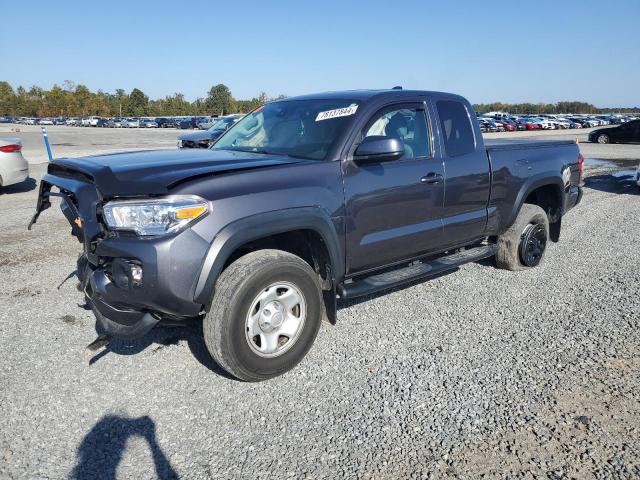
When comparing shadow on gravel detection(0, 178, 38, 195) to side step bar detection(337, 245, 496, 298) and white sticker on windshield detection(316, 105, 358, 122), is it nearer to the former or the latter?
white sticker on windshield detection(316, 105, 358, 122)

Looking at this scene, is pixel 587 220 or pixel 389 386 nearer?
pixel 389 386

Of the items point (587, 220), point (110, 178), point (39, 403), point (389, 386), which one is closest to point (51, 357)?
point (39, 403)

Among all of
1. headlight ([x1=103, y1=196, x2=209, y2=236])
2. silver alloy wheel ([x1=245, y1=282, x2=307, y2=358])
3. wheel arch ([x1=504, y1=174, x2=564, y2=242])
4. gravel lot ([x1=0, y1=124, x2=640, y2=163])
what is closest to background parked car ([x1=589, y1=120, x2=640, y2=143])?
gravel lot ([x1=0, y1=124, x2=640, y2=163])

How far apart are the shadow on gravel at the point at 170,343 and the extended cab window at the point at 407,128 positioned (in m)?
2.11

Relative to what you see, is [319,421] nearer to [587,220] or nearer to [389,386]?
[389,386]

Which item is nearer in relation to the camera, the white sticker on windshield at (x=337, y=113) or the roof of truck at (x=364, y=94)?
the white sticker on windshield at (x=337, y=113)

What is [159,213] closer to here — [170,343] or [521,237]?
[170,343]

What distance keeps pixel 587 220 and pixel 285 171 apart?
22.4 feet

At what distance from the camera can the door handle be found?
4062 mm

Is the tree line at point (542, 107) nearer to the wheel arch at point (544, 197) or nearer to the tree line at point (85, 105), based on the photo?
the tree line at point (85, 105)

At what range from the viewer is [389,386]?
3.22m

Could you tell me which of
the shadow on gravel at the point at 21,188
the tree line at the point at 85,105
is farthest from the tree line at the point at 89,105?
the shadow on gravel at the point at 21,188

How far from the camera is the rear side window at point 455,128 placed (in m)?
4.44

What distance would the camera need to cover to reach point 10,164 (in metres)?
9.93
